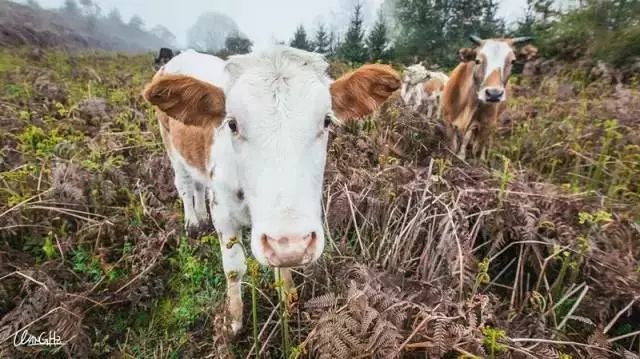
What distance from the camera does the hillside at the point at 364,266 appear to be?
2.34 metres

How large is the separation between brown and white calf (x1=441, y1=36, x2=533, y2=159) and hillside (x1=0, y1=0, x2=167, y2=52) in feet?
83.9

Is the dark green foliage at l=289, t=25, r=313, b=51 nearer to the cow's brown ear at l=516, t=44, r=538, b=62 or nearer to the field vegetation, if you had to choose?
the cow's brown ear at l=516, t=44, r=538, b=62

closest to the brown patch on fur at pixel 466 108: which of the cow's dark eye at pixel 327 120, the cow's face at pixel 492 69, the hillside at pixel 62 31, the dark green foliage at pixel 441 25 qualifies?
the cow's face at pixel 492 69

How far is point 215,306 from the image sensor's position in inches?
121

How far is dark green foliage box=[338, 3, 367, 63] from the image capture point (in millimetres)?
30578

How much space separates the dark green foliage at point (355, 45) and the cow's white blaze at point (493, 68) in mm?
24019

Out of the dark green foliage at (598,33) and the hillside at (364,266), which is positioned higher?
the dark green foliage at (598,33)

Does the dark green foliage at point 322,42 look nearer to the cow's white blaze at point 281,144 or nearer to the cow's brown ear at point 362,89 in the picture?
the cow's brown ear at point 362,89

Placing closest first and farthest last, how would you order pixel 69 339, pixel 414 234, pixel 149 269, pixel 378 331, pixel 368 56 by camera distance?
pixel 378 331
pixel 69 339
pixel 414 234
pixel 149 269
pixel 368 56

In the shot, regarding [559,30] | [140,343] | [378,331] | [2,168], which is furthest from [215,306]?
[559,30]

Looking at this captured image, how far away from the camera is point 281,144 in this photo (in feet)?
6.19

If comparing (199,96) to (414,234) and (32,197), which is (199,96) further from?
(32,197)

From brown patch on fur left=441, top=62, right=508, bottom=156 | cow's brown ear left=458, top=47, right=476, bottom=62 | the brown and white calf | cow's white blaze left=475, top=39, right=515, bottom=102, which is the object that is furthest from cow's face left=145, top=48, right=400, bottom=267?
cow's brown ear left=458, top=47, right=476, bottom=62

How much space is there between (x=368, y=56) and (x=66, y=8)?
133281mm
